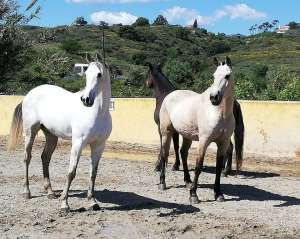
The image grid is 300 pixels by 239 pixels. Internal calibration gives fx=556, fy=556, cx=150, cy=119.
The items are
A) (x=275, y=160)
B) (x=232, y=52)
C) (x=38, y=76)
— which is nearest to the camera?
(x=275, y=160)

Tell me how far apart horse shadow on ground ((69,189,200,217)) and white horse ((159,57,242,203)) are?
49cm

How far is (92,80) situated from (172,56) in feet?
160

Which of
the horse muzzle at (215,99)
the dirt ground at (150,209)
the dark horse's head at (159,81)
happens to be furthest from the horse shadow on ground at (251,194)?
the dark horse's head at (159,81)

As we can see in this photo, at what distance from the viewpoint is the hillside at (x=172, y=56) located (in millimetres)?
22031

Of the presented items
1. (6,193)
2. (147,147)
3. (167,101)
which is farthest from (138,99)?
(6,193)

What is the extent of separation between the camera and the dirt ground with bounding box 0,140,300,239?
21.9 ft

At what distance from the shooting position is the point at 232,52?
66.8 meters

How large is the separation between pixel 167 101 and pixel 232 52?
191 ft

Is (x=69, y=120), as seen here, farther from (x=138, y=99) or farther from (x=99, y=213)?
(x=138, y=99)

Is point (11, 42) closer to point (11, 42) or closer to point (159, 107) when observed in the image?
point (11, 42)

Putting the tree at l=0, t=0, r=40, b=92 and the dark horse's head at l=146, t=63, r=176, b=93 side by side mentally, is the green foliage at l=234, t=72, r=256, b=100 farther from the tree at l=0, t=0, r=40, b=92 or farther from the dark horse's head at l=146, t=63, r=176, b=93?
the tree at l=0, t=0, r=40, b=92

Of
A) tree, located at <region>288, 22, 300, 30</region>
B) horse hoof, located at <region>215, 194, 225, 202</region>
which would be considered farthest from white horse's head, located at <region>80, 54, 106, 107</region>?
tree, located at <region>288, 22, 300, 30</region>

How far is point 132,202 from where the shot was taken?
8352 mm

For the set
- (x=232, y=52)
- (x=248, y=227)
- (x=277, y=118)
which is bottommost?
(x=248, y=227)
